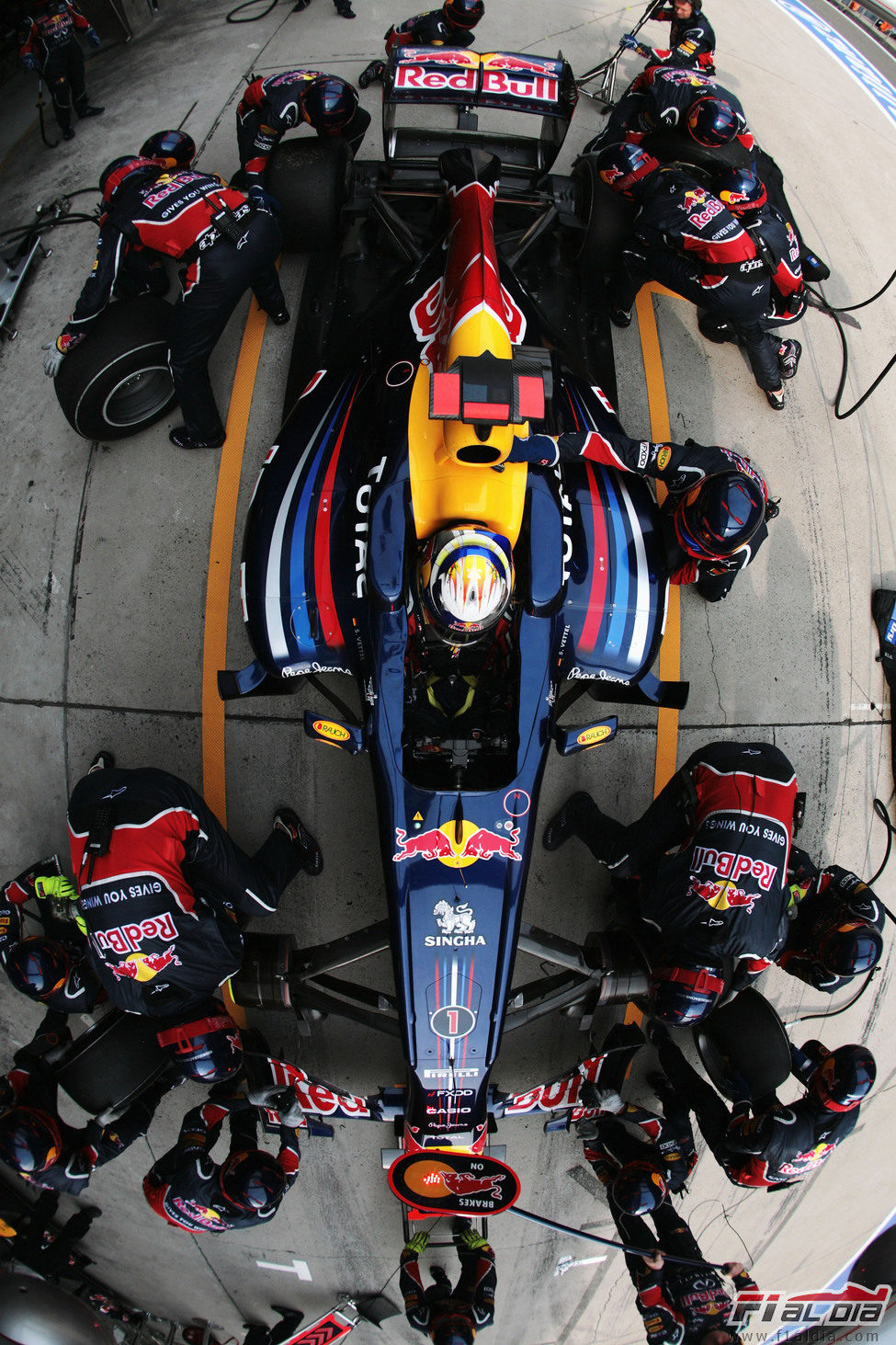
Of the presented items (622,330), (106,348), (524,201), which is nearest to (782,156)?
(622,330)

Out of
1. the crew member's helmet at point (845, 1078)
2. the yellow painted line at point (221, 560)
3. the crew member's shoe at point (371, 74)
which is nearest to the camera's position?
the crew member's helmet at point (845, 1078)

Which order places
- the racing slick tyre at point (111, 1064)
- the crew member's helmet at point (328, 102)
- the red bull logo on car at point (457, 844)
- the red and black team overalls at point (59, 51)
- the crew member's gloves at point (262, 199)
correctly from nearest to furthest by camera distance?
the red bull logo on car at point (457, 844)
the racing slick tyre at point (111, 1064)
the crew member's gloves at point (262, 199)
the crew member's helmet at point (328, 102)
the red and black team overalls at point (59, 51)

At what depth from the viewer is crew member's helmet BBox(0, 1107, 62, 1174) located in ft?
12.5

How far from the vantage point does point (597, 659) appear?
424cm

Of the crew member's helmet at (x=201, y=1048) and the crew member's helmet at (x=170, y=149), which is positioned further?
the crew member's helmet at (x=170, y=149)

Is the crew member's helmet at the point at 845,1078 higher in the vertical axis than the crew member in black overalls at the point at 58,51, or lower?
lower

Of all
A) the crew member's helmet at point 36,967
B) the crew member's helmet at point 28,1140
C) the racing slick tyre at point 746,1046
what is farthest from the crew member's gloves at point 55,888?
the racing slick tyre at point 746,1046

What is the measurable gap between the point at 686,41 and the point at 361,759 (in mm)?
6228

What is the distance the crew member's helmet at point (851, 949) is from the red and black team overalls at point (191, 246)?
4.98m

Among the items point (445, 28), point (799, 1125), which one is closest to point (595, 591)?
point (799, 1125)

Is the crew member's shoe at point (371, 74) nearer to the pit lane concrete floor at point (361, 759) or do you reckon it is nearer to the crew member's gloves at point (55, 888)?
the pit lane concrete floor at point (361, 759)

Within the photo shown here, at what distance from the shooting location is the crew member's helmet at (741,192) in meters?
5.09

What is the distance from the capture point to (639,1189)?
404 centimetres

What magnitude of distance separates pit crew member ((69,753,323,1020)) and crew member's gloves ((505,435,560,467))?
8.03 feet
